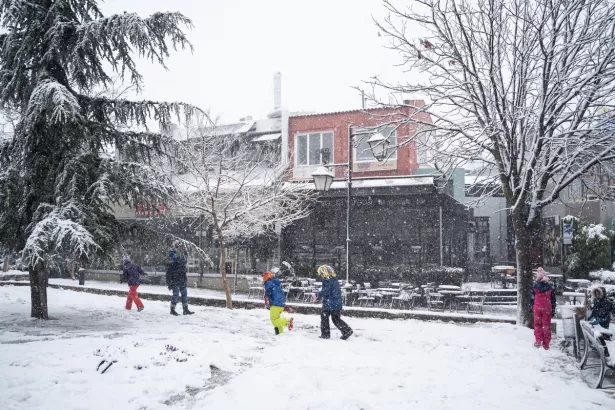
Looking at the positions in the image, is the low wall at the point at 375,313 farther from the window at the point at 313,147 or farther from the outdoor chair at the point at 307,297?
the window at the point at 313,147

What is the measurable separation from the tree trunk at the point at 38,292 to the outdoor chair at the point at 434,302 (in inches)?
411

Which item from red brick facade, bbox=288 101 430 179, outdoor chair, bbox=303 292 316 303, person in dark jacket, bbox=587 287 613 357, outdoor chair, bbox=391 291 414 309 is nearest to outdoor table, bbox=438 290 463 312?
outdoor chair, bbox=391 291 414 309

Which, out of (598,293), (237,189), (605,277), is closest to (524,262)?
(598,293)

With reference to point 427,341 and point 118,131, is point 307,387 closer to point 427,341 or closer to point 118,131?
point 427,341

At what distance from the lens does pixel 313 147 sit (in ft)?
70.4

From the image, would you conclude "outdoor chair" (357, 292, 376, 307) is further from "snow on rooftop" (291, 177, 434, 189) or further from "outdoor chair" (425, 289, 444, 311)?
"snow on rooftop" (291, 177, 434, 189)

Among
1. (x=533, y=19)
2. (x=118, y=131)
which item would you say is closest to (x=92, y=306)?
(x=118, y=131)

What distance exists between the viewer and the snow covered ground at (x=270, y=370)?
198 inches

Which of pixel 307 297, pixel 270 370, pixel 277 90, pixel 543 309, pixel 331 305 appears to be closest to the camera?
pixel 270 370

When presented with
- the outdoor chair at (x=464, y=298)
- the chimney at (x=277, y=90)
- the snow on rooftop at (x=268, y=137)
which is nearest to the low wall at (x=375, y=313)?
the outdoor chair at (x=464, y=298)

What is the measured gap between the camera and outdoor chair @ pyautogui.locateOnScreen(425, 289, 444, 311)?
1363 cm

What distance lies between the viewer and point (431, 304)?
47.9ft

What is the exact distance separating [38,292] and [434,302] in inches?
440

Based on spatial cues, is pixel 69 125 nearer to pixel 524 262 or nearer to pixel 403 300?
pixel 524 262
